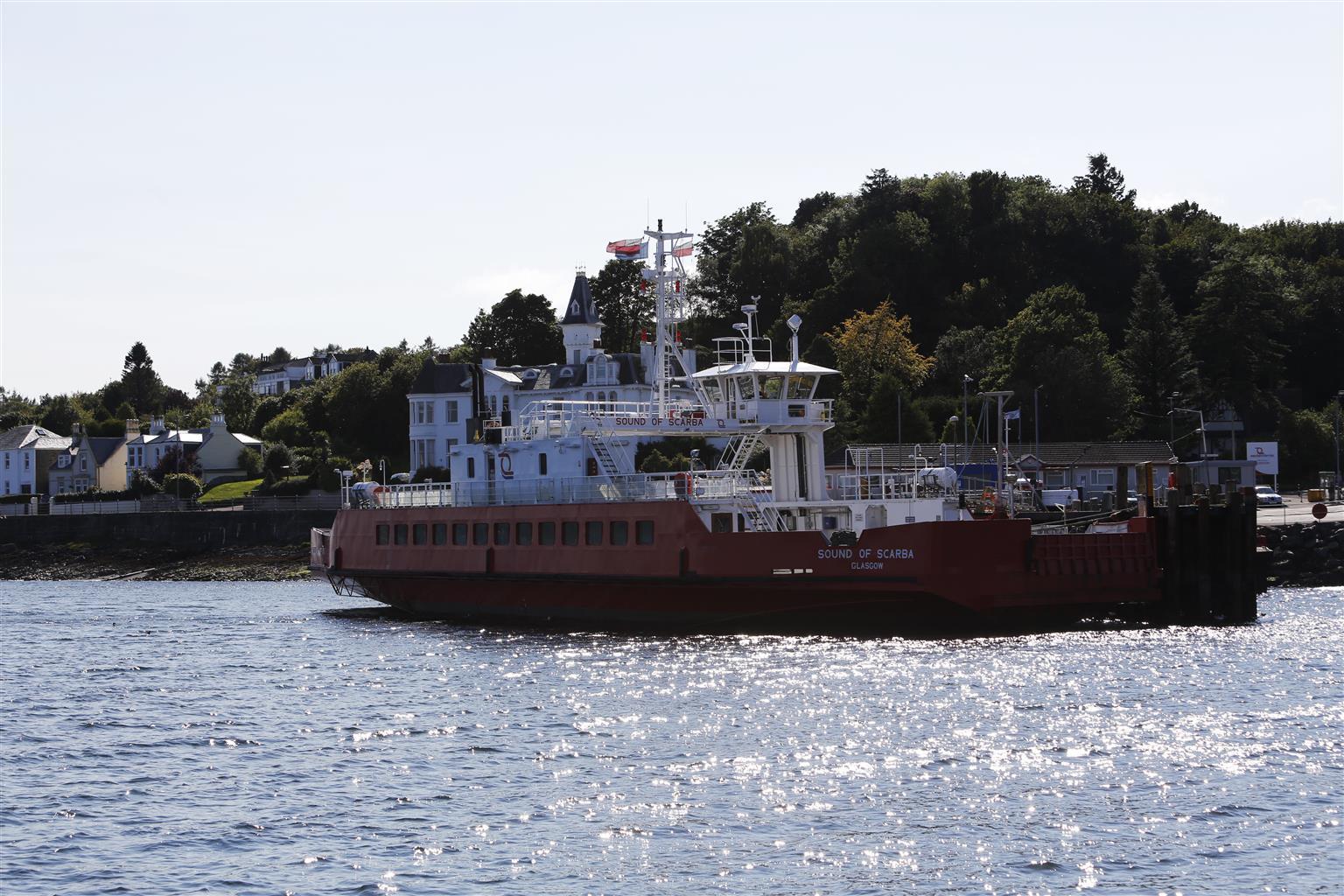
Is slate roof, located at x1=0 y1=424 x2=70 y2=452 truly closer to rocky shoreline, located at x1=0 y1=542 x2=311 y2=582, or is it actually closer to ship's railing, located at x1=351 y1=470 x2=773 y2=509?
rocky shoreline, located at x1=0 y1=542 x2=311 y2=582

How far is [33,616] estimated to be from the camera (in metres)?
47.5

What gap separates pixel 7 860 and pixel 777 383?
871 inches

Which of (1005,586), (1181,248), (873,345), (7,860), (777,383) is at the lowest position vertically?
(7,860)

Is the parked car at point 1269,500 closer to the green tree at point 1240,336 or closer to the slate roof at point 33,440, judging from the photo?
the green tree at point 1240,336

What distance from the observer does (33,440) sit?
4161 inches

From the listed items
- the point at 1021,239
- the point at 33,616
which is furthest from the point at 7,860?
the point at 1021,239

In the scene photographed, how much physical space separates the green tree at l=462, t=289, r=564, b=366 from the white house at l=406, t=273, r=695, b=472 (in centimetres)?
795

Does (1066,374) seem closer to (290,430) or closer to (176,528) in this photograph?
(176,528)

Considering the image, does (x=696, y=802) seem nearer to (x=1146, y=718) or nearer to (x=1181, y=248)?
(x=1146, y=718)

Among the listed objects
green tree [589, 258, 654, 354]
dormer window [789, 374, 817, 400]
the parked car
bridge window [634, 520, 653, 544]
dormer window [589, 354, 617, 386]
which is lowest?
bridge window [634, 520, 653, 544]

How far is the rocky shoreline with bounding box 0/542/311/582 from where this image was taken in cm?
6600

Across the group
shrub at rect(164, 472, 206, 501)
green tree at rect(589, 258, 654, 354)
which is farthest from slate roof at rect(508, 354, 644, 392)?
shrub at rect(164, 472, 206, 501)

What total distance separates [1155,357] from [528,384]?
105 ft

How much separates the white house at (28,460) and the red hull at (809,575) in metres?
76.3
